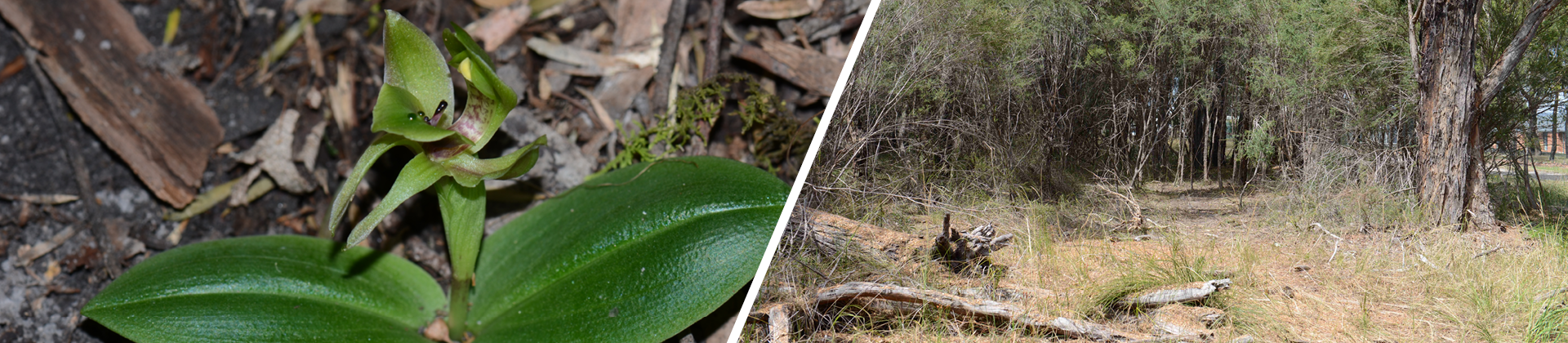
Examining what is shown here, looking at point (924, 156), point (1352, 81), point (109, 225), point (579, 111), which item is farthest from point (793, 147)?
point (109, 225)

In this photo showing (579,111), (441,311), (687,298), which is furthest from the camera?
(579,111)

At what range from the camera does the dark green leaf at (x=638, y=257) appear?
1393 mm

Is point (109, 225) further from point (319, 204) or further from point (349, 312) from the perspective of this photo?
point (349, 312)

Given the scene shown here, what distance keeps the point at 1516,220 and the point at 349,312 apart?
183cm

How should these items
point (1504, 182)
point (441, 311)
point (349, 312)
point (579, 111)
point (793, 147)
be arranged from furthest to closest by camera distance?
point (579, 111), point (793, 147), point (441, 311), point (349, 312), point (1504, 182)

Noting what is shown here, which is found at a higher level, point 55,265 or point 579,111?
point 579,111

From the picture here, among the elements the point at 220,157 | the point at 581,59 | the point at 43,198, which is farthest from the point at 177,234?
the point at 581,59

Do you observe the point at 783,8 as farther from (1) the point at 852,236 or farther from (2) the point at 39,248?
(2) the point at 39,248

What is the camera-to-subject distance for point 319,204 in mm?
2127

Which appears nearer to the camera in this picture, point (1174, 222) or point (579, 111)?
point (1174, 222)

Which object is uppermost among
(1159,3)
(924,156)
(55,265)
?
(1159,3)

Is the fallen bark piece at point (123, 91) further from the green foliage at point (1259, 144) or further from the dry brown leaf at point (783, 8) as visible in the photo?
the green foliage at point (1259, 144)

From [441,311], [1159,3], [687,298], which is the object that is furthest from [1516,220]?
[441,311]

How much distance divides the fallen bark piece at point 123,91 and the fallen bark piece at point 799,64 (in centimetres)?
149
